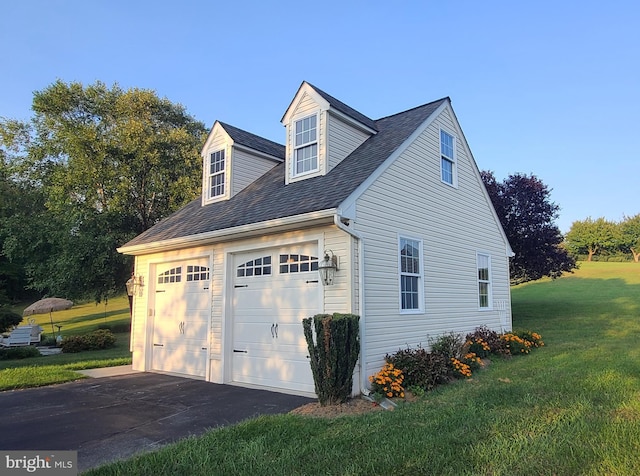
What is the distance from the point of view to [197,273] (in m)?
9.84

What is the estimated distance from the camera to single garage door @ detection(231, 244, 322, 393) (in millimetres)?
7633

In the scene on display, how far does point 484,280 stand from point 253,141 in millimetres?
7554

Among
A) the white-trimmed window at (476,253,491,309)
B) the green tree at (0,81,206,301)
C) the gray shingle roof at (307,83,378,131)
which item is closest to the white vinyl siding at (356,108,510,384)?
the white-trimmed window at (476,253,491,309)

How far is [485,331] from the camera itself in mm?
10906

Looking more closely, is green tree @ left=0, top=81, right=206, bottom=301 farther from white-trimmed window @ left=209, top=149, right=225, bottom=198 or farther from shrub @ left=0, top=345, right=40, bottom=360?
white-trimmed window @ left=209, top=149, right=225, bottom=198

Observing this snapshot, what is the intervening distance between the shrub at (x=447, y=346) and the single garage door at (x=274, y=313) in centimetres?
269

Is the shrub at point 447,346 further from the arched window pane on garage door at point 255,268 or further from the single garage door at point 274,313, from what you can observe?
the arched window pane on garage door at point 255,268

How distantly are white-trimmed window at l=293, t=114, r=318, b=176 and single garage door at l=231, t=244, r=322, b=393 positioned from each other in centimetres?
217

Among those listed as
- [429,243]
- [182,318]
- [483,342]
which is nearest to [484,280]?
[483,342]

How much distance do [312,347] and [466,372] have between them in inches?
135

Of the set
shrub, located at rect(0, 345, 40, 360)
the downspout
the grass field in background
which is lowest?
the grass field in background

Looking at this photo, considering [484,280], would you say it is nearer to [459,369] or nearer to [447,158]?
[447,158]

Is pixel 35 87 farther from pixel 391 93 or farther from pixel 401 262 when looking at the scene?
pixel 401 262

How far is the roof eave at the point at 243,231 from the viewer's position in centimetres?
705
